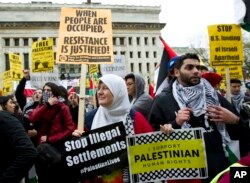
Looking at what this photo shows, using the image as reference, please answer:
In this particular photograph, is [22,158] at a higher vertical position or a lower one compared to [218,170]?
higher

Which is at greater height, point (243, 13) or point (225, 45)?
point (225, 45)

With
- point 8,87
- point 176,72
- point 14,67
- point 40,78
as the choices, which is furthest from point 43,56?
point 176,72

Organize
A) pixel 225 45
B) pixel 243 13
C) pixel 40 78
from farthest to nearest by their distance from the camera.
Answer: pixel 40 78 < pixel 225 45 < pixel 243 13

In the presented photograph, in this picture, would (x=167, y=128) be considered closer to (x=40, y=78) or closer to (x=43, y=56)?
(x=43, y=56)

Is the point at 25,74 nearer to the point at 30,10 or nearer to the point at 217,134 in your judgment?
the point at 217,134

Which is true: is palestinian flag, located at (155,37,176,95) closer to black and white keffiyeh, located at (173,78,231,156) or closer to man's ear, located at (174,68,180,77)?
man's ear, located at (174,68,180,77)

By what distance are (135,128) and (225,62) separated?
3.49m

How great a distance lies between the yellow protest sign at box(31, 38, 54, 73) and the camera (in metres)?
11.5

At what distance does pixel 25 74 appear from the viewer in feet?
27.9

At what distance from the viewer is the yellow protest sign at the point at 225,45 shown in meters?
6.98

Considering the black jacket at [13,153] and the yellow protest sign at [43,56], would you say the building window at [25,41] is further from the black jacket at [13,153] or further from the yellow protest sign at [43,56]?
the black jacket at [13,153]

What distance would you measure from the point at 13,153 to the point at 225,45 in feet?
16.0

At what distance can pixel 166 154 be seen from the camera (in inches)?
142

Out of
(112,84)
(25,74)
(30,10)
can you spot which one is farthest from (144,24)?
(112,84)
